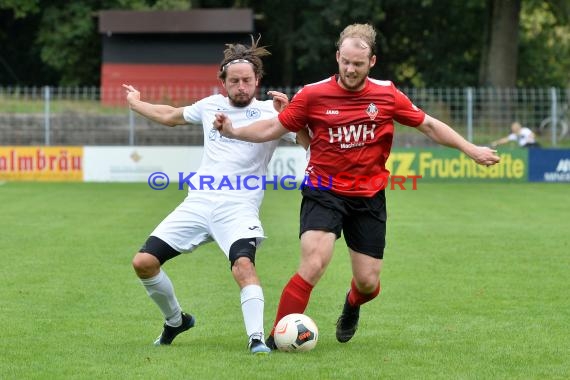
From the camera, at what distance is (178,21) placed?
4050 centimetres

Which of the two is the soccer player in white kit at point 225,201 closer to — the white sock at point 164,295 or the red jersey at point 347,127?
the white sock at point 164,295

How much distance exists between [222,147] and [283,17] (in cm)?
4243

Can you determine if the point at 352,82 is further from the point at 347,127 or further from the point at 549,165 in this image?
the point at 549,165

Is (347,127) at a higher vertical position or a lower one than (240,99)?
lower

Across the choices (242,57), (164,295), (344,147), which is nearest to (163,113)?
(242,57)

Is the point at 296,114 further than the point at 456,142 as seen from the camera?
No

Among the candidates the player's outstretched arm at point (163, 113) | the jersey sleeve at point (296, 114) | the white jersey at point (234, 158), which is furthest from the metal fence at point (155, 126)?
the jersey sleeve at point (296, 114)

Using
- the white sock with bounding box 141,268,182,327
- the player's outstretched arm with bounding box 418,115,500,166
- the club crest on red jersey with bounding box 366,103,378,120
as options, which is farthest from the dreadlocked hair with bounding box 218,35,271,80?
the white sock with bounding box 141,268,182,327

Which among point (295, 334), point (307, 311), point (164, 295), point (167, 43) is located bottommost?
point (307, 311)

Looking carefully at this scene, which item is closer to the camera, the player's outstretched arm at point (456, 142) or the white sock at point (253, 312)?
the white sock at point (253, 312)

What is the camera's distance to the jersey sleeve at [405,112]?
23.7 feet

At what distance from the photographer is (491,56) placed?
39.5 meters

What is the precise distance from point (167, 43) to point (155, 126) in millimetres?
10336

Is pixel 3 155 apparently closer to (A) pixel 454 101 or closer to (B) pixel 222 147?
(A) pixel 454 101
